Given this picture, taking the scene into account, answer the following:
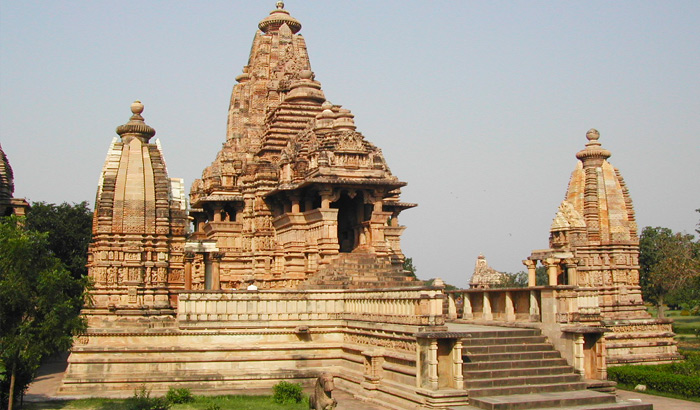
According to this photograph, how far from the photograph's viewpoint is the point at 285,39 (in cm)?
3462

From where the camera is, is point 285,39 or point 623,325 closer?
point 623,325

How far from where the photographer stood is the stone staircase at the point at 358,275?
23.0 metres

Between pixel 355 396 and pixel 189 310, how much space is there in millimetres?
4828

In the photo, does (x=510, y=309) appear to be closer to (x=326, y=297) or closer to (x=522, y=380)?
(x=522, y=380)

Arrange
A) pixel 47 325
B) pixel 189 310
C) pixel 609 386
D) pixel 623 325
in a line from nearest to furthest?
pixel 47 325 < pixel 609 386 < pixel 189 310 < pixel 623 325

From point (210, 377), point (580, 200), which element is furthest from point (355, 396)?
point (580, 200)

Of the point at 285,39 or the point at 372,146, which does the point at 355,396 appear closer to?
the point at 372,146

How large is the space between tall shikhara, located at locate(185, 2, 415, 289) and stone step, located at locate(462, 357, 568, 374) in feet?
20.6

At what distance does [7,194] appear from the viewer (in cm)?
2392

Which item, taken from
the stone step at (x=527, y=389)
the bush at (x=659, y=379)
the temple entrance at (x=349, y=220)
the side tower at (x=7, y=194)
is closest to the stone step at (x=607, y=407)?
the stone step at (x=527, y=389)

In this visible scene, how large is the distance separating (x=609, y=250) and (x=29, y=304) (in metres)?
19.1

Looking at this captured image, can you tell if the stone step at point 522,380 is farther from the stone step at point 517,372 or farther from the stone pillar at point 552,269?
the stone pillar at point 552,269

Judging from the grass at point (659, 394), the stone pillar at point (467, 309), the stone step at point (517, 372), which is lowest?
the grass at point (659, 394)

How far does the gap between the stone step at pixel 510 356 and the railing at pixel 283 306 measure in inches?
79.3
